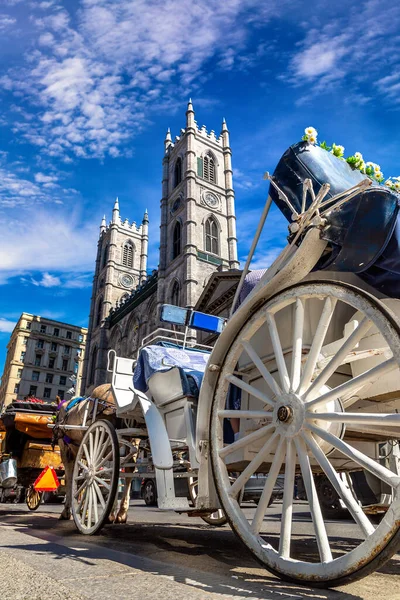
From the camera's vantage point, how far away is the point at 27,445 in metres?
11.2

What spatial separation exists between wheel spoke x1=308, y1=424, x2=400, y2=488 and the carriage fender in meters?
1.84

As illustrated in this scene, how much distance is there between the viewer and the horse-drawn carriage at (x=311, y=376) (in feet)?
7.75

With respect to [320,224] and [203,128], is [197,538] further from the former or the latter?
[203,128]

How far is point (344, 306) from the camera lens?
11.0ft

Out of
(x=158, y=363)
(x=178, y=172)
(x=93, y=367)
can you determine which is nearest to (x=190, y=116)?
(x=178, y=172)

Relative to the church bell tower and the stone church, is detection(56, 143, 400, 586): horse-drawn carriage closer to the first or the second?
the stone church

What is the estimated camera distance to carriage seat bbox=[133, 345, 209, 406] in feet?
14.1

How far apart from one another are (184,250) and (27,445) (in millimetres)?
30865

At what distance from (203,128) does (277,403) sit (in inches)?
1965

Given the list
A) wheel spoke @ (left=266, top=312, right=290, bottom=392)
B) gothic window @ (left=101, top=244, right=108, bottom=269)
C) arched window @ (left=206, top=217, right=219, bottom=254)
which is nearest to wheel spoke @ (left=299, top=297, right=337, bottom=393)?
wheel spoke @ (left=266, top=312, right=290, bottom=392)

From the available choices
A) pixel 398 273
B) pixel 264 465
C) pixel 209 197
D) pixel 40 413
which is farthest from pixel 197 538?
pixel 209 197

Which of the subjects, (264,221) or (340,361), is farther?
(264,221)

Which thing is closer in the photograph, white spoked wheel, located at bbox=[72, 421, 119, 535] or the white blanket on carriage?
the white blanket on carriage

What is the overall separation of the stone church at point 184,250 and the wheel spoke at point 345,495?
28571 mm
